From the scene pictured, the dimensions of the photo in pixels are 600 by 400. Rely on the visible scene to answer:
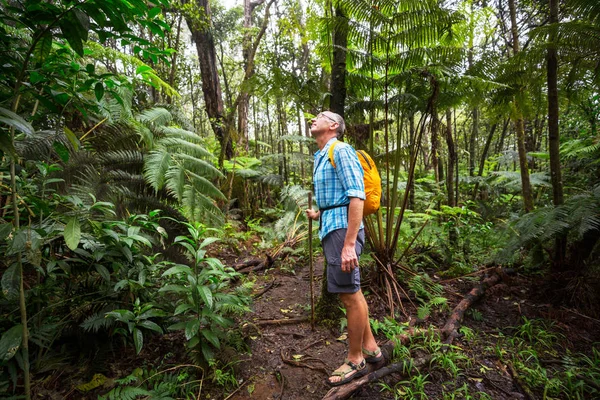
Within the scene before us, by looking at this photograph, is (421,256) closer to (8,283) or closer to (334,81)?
(334,81)

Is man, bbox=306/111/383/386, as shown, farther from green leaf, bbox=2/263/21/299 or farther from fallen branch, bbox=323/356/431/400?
green leaf, bbox=2/263/21/299

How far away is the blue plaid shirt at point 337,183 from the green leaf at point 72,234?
4.97 ft

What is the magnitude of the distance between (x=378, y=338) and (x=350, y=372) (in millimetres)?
708

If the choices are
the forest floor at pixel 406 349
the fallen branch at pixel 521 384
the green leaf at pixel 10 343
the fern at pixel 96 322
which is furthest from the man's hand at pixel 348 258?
the green leaf at pixel 10 343

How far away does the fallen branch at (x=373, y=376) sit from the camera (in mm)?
2051

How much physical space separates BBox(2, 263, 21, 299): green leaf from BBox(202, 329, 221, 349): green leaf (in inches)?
42.0

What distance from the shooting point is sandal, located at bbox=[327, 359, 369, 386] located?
7.06 ft

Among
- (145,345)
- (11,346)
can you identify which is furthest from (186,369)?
(11,346)

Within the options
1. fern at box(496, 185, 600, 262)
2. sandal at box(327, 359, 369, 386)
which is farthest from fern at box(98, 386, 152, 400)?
fern at box(496, 185, 600, 262)

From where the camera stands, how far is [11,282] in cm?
159

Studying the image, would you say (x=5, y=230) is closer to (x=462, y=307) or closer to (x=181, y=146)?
(x=181, y=146)

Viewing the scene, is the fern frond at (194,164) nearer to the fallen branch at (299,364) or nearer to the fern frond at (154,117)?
the fern frond at (154,117)

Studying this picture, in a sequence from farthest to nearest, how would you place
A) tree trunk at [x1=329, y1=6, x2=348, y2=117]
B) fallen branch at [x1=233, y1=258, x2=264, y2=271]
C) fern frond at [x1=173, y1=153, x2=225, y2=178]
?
1. fallen branch at [x1=233, y1=258, x2=264, y2=271]
2. fern frond at [x1=173, y1=153, x2=225, y2=178]
3. tree trunk at [x1=329, y1=6, x2=348, y2=117]

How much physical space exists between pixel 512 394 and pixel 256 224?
5.41m
